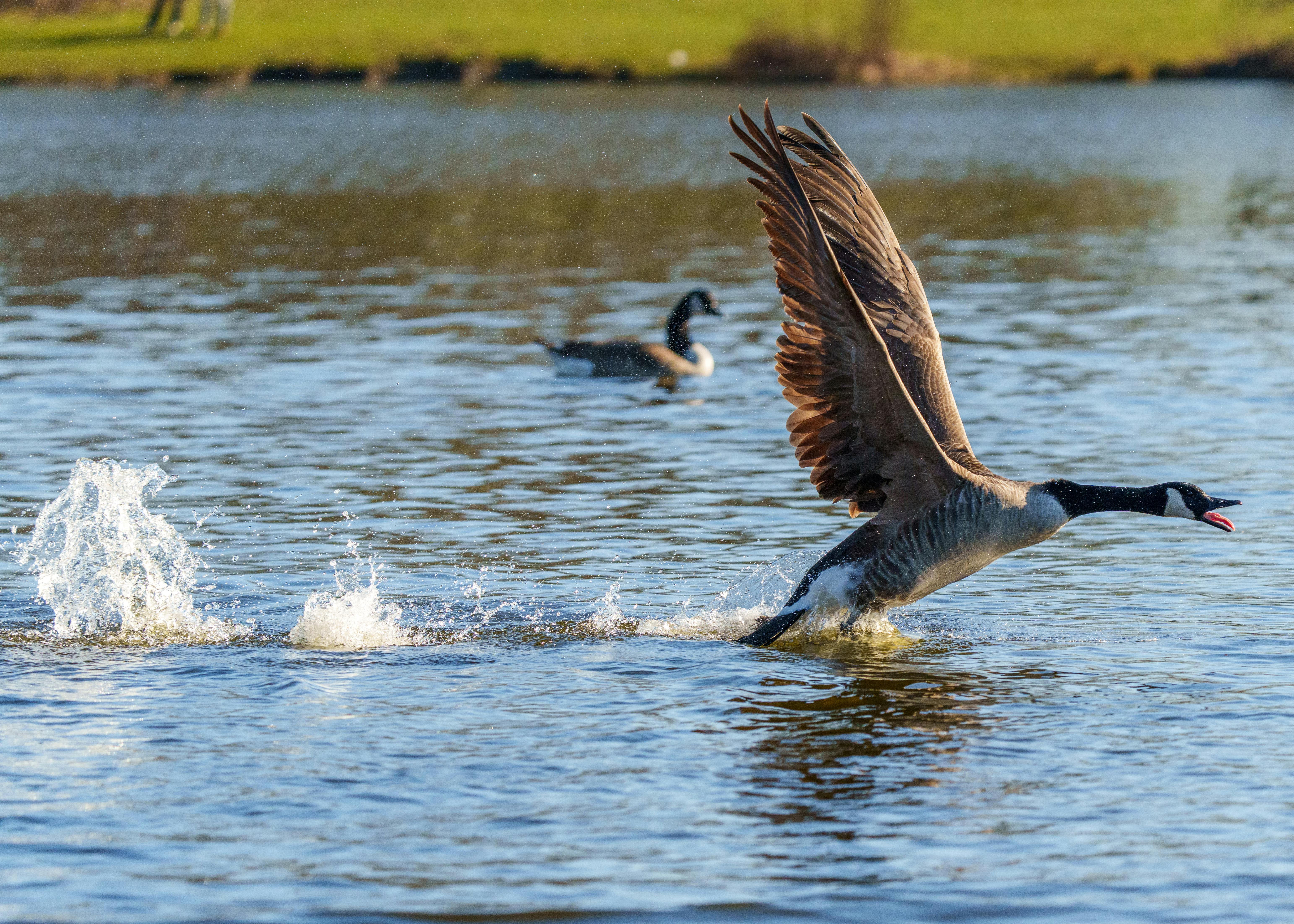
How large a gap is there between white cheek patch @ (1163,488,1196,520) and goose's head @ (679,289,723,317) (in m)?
9.07

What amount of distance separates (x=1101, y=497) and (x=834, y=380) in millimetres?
1508

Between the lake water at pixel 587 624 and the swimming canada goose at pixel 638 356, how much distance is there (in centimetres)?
25

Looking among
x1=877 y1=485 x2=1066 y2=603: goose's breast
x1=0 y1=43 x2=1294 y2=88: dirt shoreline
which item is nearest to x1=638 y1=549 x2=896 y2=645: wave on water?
x1=877 y1=485 x2=1066 y2=603: goose's breast

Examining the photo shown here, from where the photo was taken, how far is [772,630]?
8562 mm

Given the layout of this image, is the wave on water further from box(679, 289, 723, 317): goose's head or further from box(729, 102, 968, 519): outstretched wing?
box(679, 289, 723, 317): goose's head

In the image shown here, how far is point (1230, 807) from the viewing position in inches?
254

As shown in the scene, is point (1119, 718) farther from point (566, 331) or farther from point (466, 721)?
point (566, 331)

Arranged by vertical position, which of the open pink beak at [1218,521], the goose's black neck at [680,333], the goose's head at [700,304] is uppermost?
the goose's head at [700,304]

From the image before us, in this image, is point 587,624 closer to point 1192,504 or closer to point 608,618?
point 608,618

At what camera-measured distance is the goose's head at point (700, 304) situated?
1728 centimetres

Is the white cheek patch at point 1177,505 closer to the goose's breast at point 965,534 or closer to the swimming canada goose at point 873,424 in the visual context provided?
the swimming canada goose at point 873,424

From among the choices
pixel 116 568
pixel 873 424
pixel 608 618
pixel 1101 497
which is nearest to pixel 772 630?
pixel 608 618

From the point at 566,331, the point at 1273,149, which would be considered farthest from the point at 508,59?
the point at 566,331

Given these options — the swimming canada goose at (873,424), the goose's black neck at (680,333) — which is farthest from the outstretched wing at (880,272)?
the goose's black neck at (680,333)
